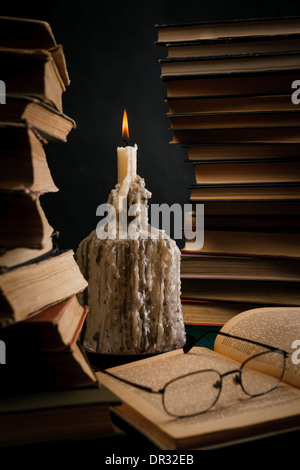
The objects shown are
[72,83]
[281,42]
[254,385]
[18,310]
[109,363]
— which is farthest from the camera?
[72,83]

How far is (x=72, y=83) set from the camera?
1.18m

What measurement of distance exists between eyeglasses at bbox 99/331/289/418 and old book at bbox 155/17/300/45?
59 centimetres

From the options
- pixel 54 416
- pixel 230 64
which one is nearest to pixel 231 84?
pixel 230 64

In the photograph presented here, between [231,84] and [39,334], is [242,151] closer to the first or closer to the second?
[231,84]

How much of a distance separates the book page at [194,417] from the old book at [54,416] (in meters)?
0.05

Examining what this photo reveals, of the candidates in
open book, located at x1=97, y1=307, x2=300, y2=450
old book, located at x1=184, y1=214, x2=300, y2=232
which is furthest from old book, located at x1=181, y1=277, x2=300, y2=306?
open book, located at x1=97, y1=307, x2=300, y2=450

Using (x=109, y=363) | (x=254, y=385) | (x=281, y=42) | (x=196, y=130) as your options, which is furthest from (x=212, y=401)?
(x=281, y=42)

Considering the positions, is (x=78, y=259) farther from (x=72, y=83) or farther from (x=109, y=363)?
(x=72, y=83)

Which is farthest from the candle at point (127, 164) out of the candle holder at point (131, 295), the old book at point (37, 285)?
the old book at point (37, 285)

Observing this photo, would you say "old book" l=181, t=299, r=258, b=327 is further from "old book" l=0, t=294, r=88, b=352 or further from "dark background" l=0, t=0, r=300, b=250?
"old book" l=0, t=294, r=88, b=352

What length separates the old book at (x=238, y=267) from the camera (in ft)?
3.34

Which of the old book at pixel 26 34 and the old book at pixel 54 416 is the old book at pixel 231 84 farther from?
the old book at pixel 54 416

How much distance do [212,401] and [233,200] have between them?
53cm

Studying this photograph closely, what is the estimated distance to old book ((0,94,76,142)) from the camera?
52 cm
